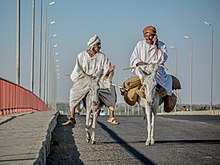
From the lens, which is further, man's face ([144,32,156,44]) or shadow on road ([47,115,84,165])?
man's face ([144,32,156,44])

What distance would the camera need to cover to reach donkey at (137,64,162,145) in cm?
1485

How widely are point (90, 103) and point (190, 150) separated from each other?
9.06 ft

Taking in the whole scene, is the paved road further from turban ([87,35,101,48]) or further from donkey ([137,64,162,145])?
turban ([87,35,101,48])

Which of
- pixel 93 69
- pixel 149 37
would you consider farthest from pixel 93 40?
pixel 149 37

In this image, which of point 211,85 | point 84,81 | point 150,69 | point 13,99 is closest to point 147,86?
point 150,69

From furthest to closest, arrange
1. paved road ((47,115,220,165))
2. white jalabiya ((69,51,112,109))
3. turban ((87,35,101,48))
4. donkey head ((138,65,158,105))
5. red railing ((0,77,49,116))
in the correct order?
red railing ((0,77,49,116)), turban ((87,35,101,48)), white jalabiya ((69,51,112,109)), donkey head ((138,65,158,105)), paved road ((47,115,220,165))

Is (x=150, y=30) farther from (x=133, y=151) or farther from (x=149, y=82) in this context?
(x=133, y=151)

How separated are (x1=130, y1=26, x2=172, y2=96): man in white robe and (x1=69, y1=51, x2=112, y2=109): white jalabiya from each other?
70cm

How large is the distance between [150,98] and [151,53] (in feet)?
4.42

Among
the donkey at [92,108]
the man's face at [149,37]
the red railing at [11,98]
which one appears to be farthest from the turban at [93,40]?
the red railing at [11,98]

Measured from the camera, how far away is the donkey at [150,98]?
48.7 feet

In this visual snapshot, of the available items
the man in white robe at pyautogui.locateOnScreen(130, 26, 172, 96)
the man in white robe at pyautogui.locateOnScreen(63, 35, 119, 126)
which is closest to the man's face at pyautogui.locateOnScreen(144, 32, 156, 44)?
Answer: the man in white robe at pyautogui.locateOnScreen(130, 26, 172, 96)

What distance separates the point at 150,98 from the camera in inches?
582

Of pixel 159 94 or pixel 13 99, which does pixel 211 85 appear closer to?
pixel 13 99
